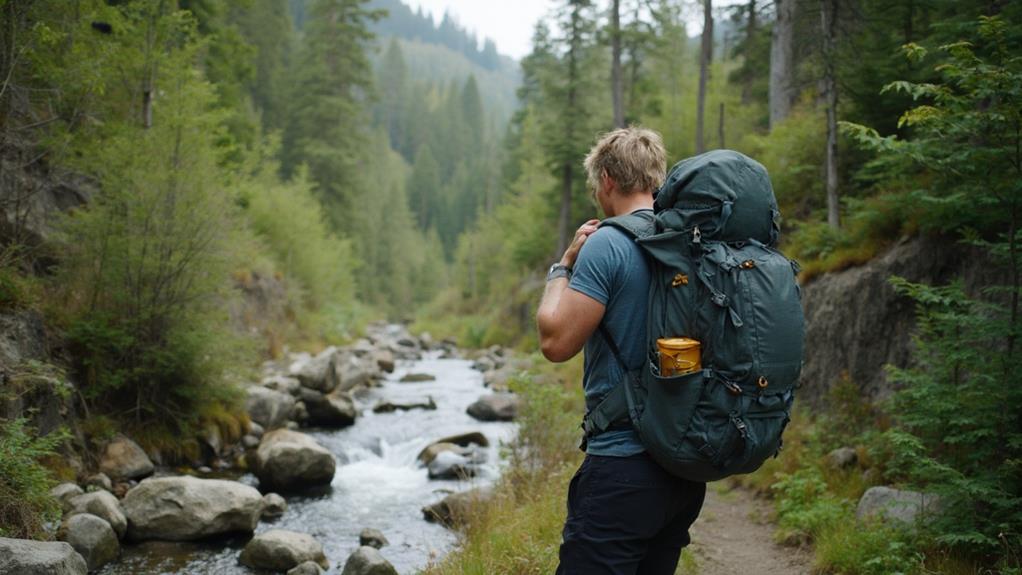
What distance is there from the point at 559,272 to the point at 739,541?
5.20m

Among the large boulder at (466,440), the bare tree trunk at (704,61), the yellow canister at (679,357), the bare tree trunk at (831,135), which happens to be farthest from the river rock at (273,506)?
the bare tree trunk at (704,61)

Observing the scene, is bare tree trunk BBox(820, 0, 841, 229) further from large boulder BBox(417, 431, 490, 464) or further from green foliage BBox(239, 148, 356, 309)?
green foliage BBox(239, 148, 356, 309)

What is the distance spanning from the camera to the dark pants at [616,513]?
2367mm

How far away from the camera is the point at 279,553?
274 inches

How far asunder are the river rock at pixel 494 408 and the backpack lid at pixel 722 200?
1209 cm

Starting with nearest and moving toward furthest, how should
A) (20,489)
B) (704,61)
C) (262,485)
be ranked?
(20,489)
(262,485)
(704,61)

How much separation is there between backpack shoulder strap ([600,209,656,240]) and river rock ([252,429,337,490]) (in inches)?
328

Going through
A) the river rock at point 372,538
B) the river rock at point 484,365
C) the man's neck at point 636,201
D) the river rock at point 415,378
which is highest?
the man's neck at point 636,201

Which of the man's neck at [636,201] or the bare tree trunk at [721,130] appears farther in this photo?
the bare tree trunk at [721,130]

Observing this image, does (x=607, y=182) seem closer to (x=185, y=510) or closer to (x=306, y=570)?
(x=306, y=570)

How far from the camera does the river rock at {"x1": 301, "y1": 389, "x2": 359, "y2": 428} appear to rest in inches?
536

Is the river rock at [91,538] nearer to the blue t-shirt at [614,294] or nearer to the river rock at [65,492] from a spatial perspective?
the river rock at [65,492]

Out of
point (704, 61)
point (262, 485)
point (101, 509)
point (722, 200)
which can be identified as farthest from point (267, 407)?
point (704, 61)

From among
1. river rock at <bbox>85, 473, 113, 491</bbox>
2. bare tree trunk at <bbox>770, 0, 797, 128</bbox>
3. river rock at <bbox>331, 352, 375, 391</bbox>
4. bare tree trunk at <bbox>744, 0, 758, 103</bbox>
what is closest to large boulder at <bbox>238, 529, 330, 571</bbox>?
river rock at <bbox>85, 473, 113, 491</bbox>
